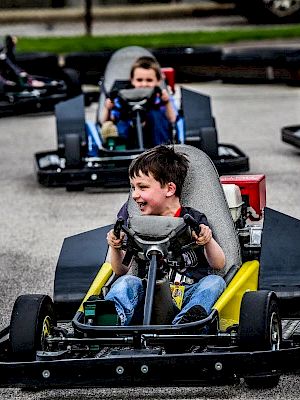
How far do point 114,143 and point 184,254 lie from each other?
526 cm

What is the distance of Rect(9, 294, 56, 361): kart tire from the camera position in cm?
534

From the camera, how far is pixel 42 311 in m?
5.49

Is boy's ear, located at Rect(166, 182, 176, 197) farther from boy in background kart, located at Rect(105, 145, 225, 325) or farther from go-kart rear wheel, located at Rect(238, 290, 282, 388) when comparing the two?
go-kart rear wheel, located at Rect(238, 290, 282, 388)

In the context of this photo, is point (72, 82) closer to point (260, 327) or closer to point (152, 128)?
point (152, 128)

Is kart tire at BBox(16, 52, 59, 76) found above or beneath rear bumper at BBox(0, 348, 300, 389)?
beneath

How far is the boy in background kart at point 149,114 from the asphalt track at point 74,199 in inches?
23.0

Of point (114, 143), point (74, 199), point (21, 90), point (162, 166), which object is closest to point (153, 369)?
point (162, 166)

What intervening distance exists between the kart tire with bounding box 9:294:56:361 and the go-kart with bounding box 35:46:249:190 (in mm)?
4924

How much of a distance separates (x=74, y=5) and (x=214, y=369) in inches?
1086

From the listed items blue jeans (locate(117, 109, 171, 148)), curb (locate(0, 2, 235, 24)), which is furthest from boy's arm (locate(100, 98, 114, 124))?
curb (locate(0, 2, 235, 24))

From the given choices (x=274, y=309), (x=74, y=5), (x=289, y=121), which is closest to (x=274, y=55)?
(x=289, y=121)

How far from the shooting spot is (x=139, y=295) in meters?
5.53

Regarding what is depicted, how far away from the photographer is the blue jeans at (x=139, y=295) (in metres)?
5.44

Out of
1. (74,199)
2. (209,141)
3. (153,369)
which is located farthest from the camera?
(209,141)
